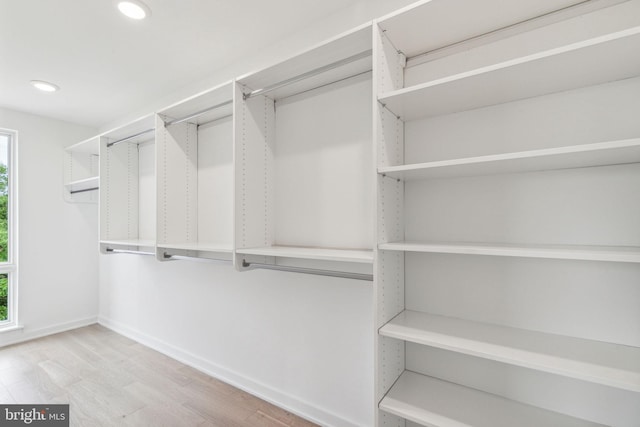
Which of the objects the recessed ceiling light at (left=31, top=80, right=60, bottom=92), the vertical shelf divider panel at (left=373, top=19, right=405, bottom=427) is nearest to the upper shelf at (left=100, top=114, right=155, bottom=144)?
the recessed ceiling light at (left=31, top=80, right=60, bottom=92)

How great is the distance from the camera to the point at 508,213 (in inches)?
50.9

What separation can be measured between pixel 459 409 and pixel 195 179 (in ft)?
7.49

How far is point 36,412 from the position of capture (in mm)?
2031

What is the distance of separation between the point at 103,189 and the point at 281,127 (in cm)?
198

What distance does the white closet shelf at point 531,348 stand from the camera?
925mm

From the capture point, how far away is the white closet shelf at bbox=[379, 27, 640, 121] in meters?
0.91

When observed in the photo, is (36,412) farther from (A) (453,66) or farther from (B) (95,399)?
(A) (453,66)

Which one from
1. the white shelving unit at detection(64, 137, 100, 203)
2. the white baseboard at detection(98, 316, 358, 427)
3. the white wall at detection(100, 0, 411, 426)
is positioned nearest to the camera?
the white wall at detection(100, 0, 411, 426)

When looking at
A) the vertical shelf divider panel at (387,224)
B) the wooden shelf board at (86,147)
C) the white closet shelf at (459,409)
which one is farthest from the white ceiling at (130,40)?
the white closet shelf at (459,409)

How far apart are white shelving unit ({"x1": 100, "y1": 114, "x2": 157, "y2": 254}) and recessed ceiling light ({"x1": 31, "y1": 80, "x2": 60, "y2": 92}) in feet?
1.65

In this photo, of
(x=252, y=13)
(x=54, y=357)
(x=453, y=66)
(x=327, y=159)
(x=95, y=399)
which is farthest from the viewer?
(x=54, y=357)

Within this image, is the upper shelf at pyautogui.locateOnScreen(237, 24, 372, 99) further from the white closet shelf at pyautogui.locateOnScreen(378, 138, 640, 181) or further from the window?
the window

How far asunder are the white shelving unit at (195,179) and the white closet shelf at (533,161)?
1.47 meters

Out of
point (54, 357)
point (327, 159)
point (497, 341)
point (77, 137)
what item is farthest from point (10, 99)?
point (497, 341)
